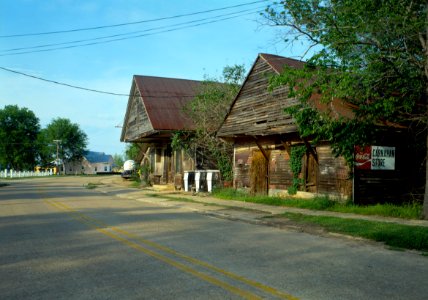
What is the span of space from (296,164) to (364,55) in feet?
23.2

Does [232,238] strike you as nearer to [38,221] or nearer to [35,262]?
[35,262]

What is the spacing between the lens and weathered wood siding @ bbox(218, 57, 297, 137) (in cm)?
2011

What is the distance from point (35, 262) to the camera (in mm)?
7906

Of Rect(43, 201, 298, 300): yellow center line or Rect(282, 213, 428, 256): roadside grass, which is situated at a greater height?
Rect(282, 213, 428, 256): roadside grass

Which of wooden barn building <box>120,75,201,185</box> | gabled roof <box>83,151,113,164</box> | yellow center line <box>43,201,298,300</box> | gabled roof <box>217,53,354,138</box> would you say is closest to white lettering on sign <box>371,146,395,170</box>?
gabled roof <box>217,53,354,138</box>

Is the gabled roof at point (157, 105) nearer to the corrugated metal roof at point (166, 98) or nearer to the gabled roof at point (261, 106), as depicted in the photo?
the corrugated metal roof at point (166, 98)

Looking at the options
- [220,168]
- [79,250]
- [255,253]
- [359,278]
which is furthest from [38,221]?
[220,168]

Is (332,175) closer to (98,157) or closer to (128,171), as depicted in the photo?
(128,171)

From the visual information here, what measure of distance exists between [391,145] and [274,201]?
5225mm

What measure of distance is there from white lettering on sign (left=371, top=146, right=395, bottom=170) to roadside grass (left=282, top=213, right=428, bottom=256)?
4.66 meters

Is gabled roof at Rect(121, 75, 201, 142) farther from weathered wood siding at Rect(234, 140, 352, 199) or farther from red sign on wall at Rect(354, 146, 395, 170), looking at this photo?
A: red sign on wall at Rect(354, 146, 395, 170)

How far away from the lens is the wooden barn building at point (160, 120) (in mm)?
31562

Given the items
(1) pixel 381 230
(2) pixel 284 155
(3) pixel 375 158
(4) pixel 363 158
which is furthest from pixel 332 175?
(1) pixel 381 230

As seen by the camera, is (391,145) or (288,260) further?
(391,145)
